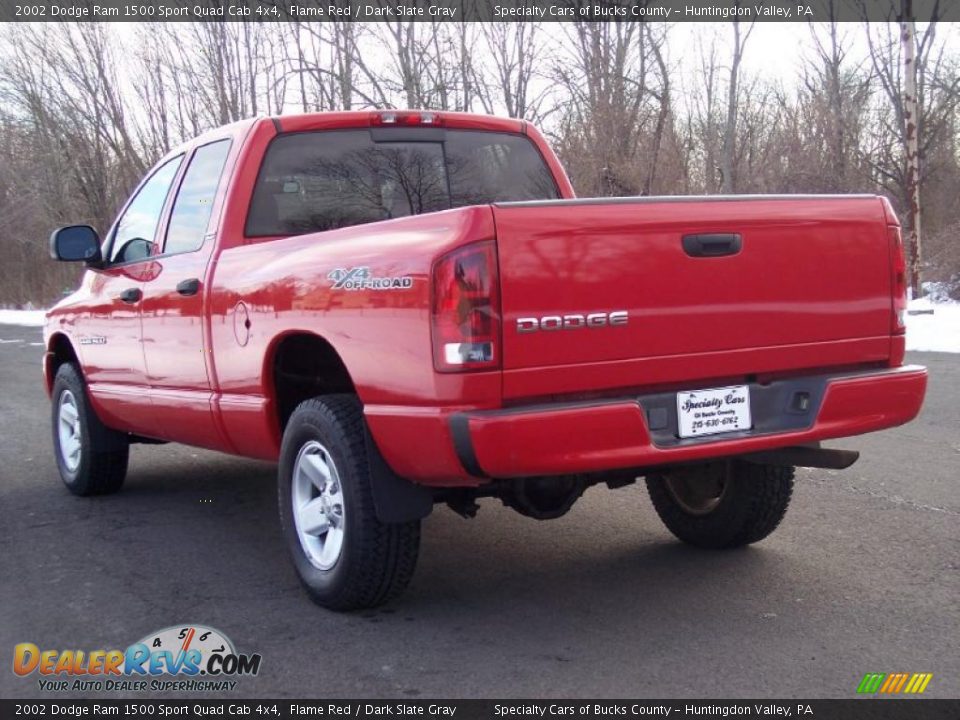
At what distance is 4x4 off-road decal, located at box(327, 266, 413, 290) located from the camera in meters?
3.48

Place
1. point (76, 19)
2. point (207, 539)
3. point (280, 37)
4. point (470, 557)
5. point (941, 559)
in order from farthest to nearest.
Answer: point (76, 19) < point (280, 37) < point (207, 539) < point (470, 557) < point (941, 559)

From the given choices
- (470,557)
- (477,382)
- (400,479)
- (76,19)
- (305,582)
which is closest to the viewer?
(477,382)

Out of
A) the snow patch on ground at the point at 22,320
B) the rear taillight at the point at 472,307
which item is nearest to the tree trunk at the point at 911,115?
the rear taillight at the point at 472,307

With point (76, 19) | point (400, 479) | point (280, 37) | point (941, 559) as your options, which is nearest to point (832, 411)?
point (941, 559)

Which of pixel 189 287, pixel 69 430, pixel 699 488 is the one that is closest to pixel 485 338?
pixel 699 488

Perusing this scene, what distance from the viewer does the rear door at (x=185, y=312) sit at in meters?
4.88

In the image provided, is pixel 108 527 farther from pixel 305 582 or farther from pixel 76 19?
pixel 76 19

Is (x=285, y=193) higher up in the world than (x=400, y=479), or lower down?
higher up

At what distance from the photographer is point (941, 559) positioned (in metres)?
4.45

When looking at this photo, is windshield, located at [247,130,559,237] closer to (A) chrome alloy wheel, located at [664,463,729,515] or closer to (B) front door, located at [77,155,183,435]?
(B) front door, located at [77,155,183,435]

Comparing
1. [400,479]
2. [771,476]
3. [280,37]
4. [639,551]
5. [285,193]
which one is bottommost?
[639,551]

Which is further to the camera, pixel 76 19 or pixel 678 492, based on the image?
pixel 76 19
